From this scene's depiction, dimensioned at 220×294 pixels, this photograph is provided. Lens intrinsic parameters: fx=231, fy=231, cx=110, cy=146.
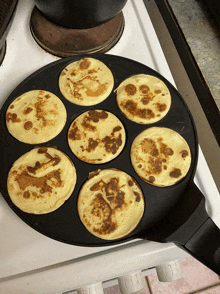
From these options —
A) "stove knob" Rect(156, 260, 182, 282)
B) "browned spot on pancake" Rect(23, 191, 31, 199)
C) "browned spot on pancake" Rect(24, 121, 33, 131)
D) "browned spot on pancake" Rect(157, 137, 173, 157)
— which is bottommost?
"stove knob" Rect(156, 260, 182, 282)

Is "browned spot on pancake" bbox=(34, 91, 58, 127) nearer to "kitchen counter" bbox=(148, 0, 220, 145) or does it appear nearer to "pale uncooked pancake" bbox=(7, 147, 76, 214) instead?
"pale uncooked pancake" bbox=(7, 147, 76, 214)

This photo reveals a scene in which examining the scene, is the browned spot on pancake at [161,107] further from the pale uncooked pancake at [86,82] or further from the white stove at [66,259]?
the white stove at [66,259]

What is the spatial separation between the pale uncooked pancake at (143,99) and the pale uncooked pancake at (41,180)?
363 mm

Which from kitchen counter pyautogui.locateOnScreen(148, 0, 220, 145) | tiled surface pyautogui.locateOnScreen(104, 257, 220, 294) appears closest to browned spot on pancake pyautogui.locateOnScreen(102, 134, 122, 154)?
kitchen counter pyautogui.locateOnScreen(148, 0, 220, 145)

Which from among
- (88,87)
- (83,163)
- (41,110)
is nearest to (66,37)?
(88,87)

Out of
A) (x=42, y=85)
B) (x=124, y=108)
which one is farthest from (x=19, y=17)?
(x=124, y=108)

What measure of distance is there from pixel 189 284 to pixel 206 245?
4.82 ft

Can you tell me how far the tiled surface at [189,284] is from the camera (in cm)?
193

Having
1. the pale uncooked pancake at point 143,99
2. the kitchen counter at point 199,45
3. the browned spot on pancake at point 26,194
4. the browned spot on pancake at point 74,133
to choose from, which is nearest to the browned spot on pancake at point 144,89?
the pale uncooked pancake at point 143,99

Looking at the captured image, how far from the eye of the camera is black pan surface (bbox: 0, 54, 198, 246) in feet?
2.93

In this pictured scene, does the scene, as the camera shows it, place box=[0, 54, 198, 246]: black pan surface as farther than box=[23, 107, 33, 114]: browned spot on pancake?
No

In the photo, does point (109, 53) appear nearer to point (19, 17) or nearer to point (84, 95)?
point (84, 95)

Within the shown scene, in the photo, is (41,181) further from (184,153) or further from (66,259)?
(184,153)

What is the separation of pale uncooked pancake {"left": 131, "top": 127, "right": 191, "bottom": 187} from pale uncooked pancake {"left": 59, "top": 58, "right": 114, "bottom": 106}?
28cm
